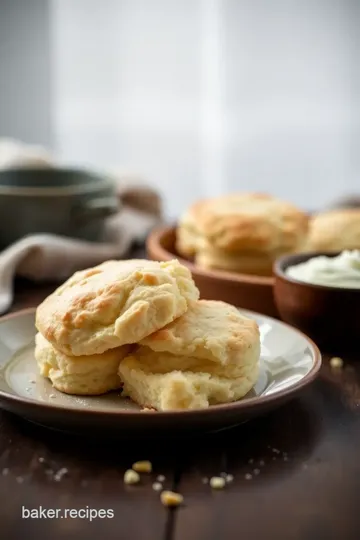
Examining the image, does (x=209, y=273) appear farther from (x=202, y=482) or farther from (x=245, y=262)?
(x=202, y=482)

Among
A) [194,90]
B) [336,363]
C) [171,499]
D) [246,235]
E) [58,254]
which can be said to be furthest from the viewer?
[194,90]

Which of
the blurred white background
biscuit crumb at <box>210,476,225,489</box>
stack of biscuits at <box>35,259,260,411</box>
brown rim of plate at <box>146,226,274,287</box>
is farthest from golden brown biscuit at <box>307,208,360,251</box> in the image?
the blurred white background

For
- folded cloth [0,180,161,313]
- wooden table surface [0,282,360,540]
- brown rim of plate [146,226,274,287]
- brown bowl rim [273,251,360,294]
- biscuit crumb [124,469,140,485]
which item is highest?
brown bowl rim [273,251,360,294]

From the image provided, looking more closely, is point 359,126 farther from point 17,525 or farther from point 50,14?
point 17,525

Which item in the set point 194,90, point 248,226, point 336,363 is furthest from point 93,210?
point 194,90

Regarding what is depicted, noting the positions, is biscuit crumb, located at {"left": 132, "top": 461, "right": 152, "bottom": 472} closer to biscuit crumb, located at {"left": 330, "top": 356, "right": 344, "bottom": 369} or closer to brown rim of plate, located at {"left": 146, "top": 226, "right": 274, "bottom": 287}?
biscuit crumb, located at {"left": 330, "top": 356, "right": 344, "bottom": 369}

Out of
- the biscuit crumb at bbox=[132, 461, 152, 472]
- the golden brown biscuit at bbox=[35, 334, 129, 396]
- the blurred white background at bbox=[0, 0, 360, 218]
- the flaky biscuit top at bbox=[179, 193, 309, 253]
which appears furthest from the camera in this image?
the blurred white background at bbox=[0, 0, 360, 218]

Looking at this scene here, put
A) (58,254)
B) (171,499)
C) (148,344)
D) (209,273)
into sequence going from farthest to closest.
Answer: (58,254)
(209,273)
(148,344)
(171,499)

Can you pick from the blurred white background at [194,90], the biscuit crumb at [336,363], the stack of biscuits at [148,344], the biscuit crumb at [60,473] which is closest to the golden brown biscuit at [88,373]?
the stack of biscuits at [148,344]

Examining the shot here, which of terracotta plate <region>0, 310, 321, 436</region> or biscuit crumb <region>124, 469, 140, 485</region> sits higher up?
terracotta plate <region>0, 310, 321, 436</region>
